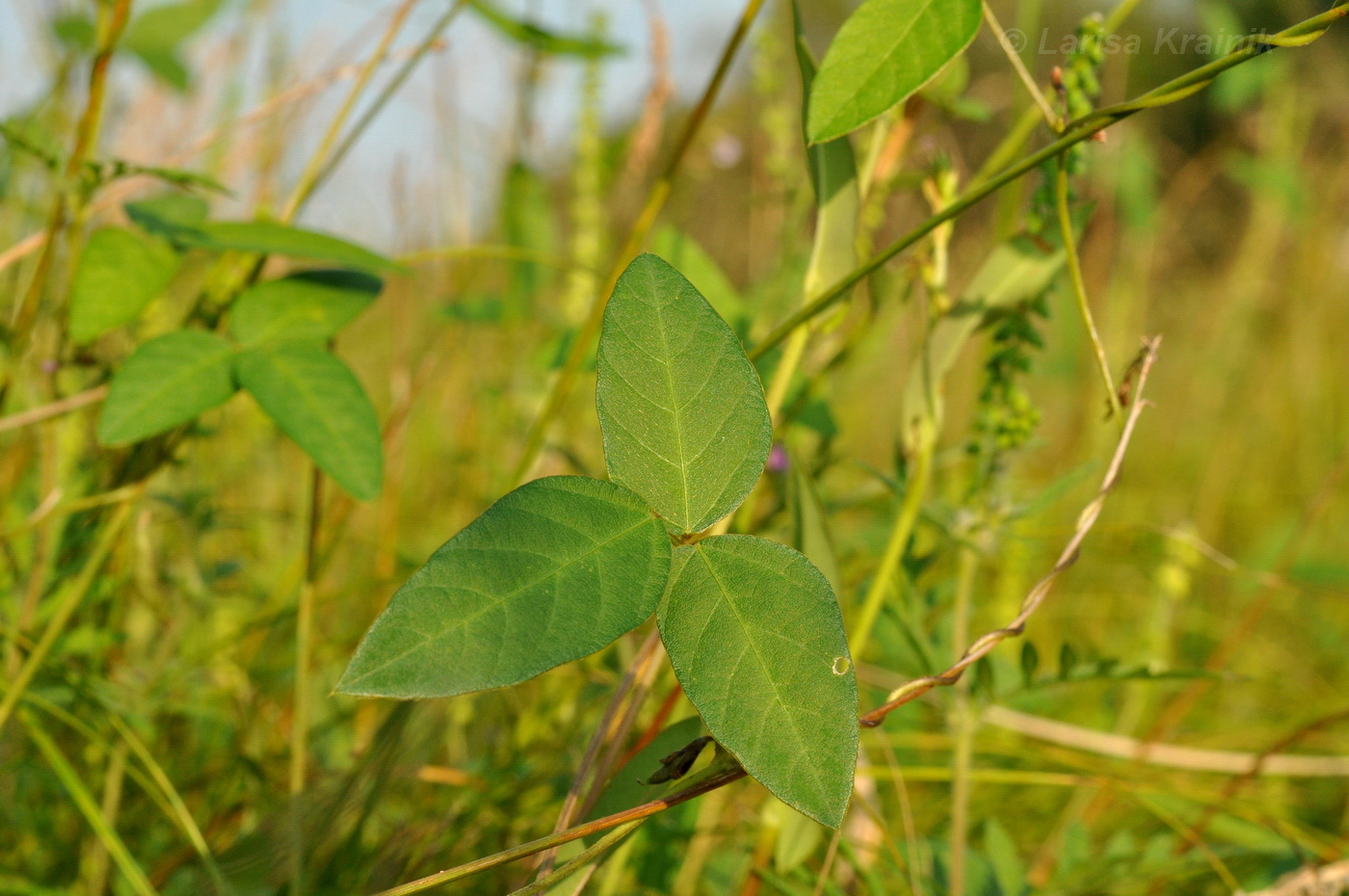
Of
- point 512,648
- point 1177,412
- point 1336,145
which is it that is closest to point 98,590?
point 512,648

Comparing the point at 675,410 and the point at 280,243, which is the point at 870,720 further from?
the point at 280,243

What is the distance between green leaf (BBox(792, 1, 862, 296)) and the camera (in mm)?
440

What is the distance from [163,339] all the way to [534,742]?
363mm

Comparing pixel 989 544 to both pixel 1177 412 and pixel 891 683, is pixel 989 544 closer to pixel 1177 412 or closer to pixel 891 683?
pixel 891 683

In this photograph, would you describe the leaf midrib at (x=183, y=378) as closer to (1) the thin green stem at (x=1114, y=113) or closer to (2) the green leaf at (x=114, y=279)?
(2) the green leaf at (x=114, y=279)

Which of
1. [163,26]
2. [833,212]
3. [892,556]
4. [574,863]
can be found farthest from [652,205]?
[163,26]

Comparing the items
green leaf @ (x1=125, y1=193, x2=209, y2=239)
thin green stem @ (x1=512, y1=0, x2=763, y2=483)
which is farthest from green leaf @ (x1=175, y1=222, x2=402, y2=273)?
thin green stem @ (x1=512, y1=0, x2=763, y2=483)

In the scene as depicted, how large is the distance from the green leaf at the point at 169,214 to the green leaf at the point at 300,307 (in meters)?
0.04

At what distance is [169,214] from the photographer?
0.53m

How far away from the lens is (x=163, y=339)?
18.5 inches

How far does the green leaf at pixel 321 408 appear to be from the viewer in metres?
0.43

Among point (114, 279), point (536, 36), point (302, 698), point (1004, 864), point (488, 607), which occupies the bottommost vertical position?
point (1004, 864)

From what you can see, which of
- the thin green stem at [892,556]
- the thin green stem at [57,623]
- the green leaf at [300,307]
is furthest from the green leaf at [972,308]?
the thin green stem at [57,623]

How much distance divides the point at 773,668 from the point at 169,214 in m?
0.43
